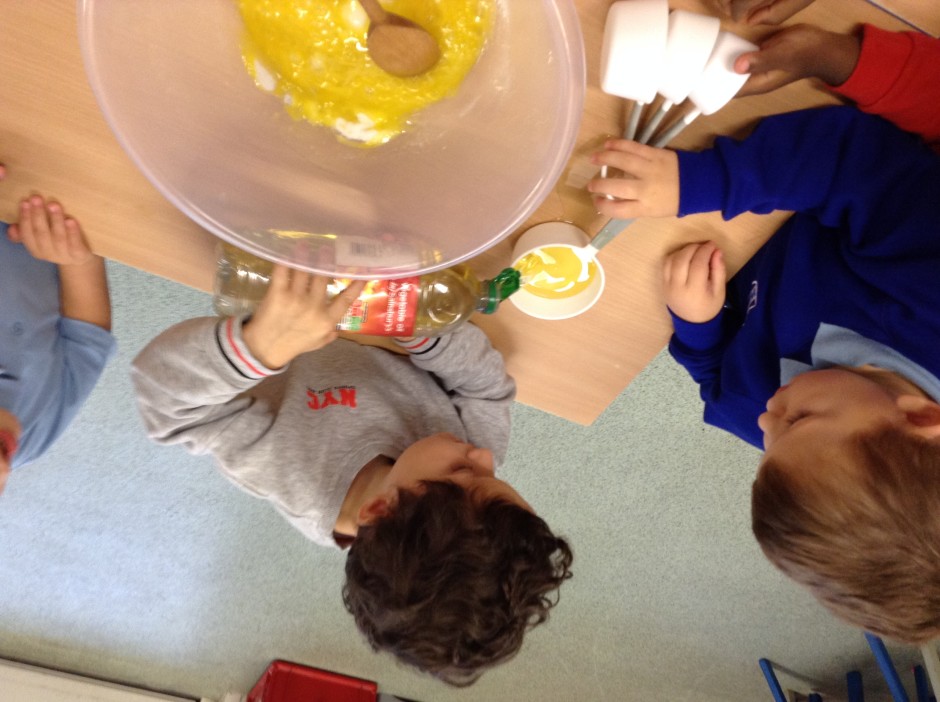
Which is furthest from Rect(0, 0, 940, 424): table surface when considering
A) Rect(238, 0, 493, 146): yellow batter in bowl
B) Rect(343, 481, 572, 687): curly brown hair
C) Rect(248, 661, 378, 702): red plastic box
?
Rect(248, 661, 378, 702): red plastic box

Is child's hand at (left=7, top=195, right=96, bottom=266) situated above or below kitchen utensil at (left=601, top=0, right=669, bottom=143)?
below

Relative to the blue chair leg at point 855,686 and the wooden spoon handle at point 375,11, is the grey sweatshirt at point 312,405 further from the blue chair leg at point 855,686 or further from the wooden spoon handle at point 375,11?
the blue chair leg at point 855,686

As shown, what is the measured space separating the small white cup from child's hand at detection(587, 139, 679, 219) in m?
0.05

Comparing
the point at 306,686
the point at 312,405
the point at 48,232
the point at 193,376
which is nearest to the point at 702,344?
the point at 312,405

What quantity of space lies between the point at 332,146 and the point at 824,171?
1.47 ft

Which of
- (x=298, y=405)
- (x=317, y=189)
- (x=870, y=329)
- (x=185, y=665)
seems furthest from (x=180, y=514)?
(x=870, y=329)

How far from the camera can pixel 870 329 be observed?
595 millimetres

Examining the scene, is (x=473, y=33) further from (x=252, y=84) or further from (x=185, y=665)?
(x=185, y=665)

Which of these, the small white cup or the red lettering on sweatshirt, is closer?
the small white cup

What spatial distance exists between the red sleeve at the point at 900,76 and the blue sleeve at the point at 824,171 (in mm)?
22

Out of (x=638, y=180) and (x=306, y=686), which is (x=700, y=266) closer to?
(x=638, y=180)

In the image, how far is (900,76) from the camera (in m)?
0.57

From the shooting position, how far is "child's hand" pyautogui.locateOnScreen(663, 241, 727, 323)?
723 millimetres

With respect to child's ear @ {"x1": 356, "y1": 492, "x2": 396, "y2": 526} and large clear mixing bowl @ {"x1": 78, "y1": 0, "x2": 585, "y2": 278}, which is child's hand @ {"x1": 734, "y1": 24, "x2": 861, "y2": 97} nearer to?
large clear mixing bowl @ {"x1": 78, "y1": 0, "x2": 585, "y2": 278}
